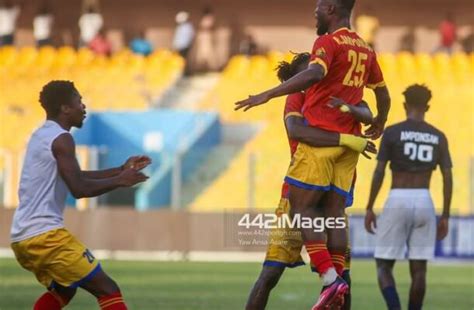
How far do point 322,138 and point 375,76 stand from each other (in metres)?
0.77

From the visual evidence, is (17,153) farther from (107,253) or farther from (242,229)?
(242,229)

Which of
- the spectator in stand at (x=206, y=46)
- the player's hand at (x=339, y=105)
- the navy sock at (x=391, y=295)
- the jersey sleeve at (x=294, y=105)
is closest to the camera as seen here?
the player's hand at (x=339, y=105)

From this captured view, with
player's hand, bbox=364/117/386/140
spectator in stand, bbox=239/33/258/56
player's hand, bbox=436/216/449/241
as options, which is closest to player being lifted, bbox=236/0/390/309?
player's hand, bbox=364/117/386/140

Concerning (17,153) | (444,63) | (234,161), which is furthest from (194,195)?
(444,63)

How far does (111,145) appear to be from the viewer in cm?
2981

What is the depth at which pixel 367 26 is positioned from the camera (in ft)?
110

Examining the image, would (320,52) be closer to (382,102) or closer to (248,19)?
(382,102)

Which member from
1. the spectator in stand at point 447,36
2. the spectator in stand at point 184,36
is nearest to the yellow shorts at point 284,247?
the spectator in stand at point 447,36

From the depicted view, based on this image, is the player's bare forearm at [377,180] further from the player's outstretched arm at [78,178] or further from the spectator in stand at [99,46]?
the spectator in stand at [99,46]

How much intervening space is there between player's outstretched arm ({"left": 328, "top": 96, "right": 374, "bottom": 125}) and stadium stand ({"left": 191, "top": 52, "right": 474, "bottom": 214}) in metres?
13.6

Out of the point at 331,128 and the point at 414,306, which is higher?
the point at 331,128

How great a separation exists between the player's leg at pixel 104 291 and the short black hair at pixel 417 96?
4220 millimetres

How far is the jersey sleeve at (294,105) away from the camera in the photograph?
9.81 metres

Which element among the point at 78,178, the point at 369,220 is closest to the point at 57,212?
the point at 78,178
